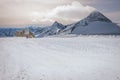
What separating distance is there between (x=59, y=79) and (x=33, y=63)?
396 cm

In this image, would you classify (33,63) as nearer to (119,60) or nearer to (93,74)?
(93,74)

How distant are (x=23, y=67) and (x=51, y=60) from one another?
2.81 m

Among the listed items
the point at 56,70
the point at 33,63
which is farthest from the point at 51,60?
the point at 56,70

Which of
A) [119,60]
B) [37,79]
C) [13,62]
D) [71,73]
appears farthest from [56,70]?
[119,60]

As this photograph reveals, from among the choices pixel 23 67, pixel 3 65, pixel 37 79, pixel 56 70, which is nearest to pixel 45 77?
pixel 37 79

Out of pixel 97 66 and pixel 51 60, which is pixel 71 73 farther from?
pixel 51 60

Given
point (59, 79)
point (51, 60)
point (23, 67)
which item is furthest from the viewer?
point (51, 60)

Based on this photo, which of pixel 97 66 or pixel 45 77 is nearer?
pixel 45 77

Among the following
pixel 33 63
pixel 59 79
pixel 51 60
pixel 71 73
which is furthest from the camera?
pixel 51 60

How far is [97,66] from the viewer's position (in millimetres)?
14125

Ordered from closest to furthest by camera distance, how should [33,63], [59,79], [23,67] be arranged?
[59,79] → [23,67] → [33,63]

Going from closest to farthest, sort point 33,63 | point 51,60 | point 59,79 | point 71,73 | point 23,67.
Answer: point 59,79, point 71,73, point 23,67, point 33,63, point 51,60

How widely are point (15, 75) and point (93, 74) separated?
4469 millimetres

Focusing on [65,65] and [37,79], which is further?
[65,65]
